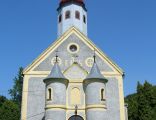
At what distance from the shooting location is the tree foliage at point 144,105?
50.5 m

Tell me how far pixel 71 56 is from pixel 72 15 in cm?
726

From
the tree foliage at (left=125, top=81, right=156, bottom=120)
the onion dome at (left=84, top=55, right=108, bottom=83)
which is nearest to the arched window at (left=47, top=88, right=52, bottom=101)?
the onion dome at (left=84, top=55, right=108, bottom=83)

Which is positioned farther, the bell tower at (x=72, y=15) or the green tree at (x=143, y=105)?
the green tree at (x=143, y=105)

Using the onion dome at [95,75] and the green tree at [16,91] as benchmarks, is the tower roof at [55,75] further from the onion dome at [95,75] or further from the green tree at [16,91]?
the green tree at [16,91]

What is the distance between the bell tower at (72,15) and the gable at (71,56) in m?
2.75

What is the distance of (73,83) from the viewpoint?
3656 cm

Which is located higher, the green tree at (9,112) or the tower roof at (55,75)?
the tower roof at (55,75)

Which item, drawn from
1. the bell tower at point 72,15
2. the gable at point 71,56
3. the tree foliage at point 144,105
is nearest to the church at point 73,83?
the gable at point 71,56

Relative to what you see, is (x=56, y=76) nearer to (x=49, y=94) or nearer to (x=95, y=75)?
(x=49, y=94)

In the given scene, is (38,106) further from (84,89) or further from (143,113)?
(143,113)

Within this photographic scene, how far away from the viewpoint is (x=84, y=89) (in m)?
35.9

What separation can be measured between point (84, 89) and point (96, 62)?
4.21 meters

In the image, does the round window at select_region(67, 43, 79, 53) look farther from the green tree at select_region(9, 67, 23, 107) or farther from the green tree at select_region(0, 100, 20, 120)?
the green tree at select_region(9, 67, 23, 107)

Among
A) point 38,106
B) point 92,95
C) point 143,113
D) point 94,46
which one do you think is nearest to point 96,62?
point 94,46
